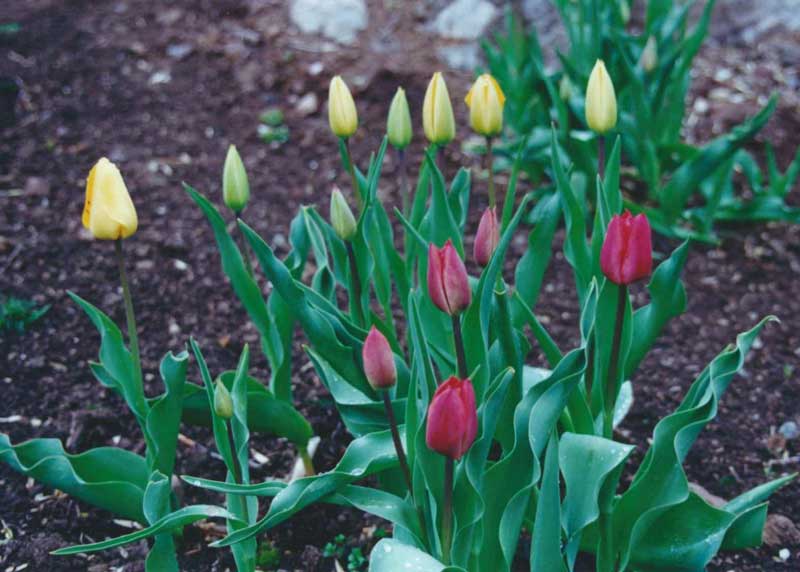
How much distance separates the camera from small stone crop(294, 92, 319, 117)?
12.1ft

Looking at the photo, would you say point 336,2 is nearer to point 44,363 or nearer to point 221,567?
point 44,363

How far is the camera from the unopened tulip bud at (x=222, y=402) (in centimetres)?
153

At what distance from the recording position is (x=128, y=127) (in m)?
3.60

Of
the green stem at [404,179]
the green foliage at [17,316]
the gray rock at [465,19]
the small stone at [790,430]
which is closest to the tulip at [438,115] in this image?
the green stem at [404,179]

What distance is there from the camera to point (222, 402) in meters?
1.54

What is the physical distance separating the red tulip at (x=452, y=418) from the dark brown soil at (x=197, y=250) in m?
0.73

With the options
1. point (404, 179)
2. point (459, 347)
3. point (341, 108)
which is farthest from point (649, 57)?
point (459, 347)

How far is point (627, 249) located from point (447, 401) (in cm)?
41

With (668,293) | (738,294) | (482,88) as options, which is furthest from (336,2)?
(668,293)

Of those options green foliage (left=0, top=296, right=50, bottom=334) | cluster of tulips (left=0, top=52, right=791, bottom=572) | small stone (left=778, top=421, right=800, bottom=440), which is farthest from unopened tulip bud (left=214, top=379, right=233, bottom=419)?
small stone (left=778, top=421, right=800, bottom=440)

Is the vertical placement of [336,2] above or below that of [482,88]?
below

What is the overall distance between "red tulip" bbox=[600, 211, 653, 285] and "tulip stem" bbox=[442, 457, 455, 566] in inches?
15.2

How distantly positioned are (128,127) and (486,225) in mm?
2379

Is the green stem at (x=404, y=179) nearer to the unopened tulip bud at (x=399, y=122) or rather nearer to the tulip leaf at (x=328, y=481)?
the unopened tulip bud at (x=399, y=122)
